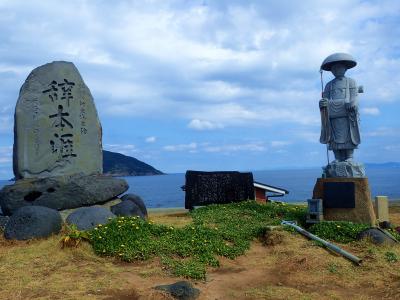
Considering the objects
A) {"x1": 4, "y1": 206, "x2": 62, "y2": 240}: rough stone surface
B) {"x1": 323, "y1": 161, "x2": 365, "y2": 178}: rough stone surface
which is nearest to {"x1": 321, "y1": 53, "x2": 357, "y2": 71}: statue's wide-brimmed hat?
{"x1": 323, "y1": 161, "x2": 365, "y2": 178}: rough stone surface

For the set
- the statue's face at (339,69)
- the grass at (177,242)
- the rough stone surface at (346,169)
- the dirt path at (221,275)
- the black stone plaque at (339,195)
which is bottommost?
the dirt path at (221,275)

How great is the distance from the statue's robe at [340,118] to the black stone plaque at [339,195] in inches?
60.0

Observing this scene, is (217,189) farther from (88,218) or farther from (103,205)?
(88,218)

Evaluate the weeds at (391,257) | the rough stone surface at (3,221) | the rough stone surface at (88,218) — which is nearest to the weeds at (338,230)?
the weeds at (391,257)

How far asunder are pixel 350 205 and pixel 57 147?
798 cm

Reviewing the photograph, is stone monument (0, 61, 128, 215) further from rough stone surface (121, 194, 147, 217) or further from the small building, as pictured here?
the small building

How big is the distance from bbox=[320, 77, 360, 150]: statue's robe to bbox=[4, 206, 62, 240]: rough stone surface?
792 centimetres

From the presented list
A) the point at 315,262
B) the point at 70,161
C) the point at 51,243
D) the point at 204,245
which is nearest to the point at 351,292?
the point at 315,262

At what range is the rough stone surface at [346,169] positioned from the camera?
12.0 m

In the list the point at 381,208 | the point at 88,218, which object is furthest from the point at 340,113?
the point at 88,218

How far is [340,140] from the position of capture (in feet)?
41.3

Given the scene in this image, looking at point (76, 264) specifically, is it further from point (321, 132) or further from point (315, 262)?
point (321, 132)

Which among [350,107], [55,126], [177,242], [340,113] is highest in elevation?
[350,107]

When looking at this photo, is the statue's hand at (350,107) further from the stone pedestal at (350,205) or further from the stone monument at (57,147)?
the stone monument at (57,147)
